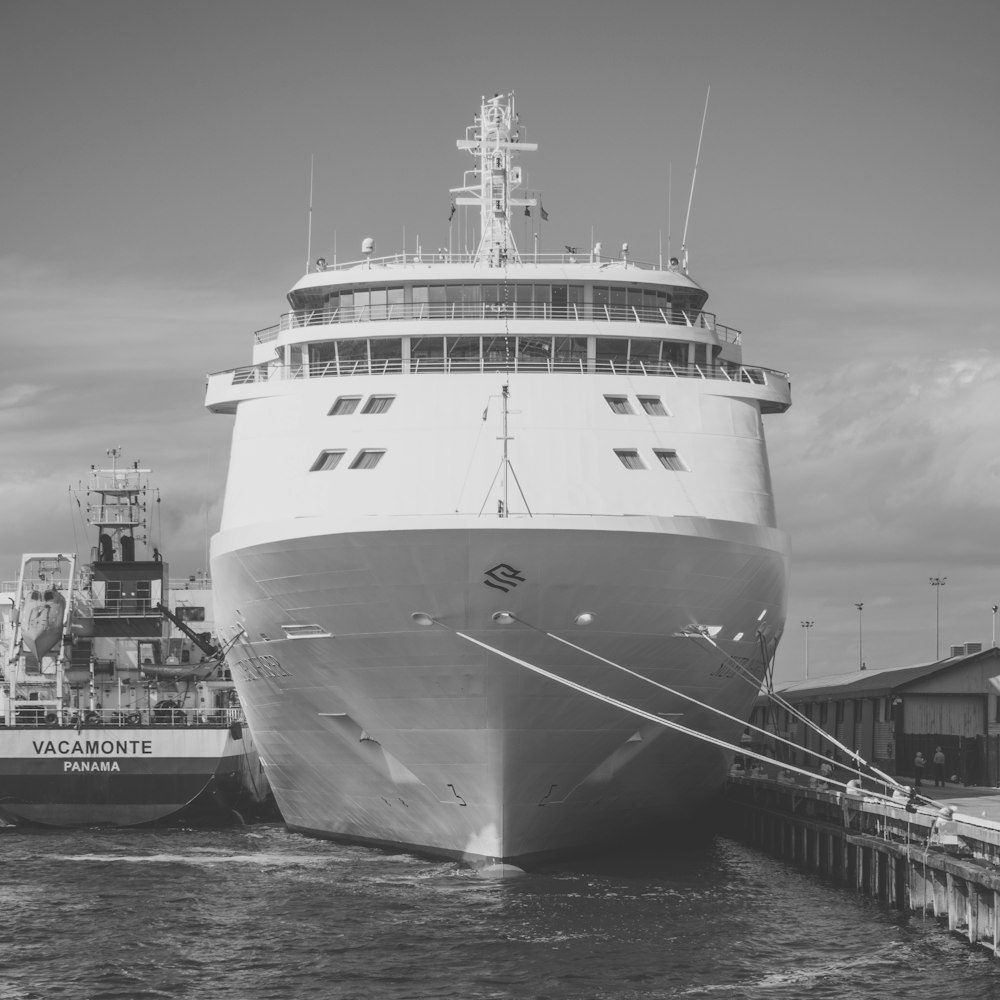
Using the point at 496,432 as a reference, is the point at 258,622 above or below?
below

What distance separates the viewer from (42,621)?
137ft

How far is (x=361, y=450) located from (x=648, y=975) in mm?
11001

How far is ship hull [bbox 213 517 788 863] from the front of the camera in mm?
24844

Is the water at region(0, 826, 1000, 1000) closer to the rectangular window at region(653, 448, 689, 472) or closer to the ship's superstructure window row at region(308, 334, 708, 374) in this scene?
the rectangular window at region(653, 448, 689, 472)

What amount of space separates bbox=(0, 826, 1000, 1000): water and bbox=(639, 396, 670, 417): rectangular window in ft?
26.2

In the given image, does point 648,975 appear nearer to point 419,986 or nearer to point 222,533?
point 419,986

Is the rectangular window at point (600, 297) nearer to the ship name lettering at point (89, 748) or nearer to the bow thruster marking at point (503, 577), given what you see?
the bow thruster marking at point (503, 577)

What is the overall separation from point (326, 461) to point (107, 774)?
12.9 m

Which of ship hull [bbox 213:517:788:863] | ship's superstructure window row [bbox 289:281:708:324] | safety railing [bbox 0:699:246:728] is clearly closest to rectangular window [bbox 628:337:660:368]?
ship's superstructure window row [bbox 289:281:708:324]

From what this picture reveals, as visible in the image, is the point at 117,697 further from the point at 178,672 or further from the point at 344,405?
the point at 344,405

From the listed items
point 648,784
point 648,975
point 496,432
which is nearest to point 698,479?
point 496,432

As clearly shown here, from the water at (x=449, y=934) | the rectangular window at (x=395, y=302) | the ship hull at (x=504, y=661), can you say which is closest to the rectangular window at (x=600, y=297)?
the rectangular window at (x=395, y=302)

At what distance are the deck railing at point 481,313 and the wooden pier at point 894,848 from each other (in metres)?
9.76

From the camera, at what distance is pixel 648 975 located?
2075cm
